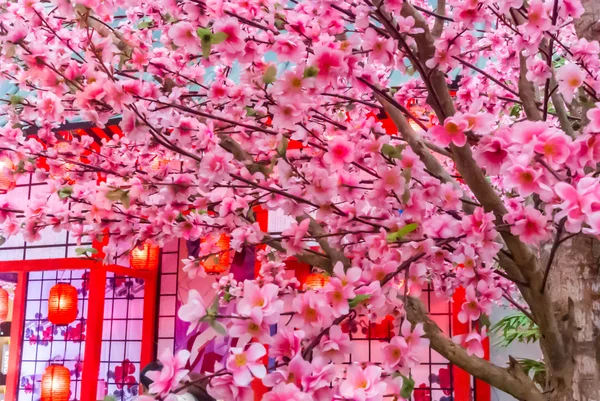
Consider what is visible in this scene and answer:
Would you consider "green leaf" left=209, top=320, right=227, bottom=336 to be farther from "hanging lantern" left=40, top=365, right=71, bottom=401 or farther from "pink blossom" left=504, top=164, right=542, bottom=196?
"hanging lantern" left=40, top=365, right=71, bottom=401

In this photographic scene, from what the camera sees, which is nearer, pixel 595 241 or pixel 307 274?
pixel 595 241

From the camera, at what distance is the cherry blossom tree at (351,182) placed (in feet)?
3.83

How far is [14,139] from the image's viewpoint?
2479 millimetres

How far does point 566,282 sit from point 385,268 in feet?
2.16

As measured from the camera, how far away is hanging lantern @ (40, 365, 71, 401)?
6.31 metres

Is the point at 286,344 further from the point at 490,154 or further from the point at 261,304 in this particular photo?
the point at 490,154

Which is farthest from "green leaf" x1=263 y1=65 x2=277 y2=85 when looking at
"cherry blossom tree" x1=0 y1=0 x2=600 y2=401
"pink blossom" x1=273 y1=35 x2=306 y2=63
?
"pink blossom" x1=273 y1=35 x2=306 y2=63

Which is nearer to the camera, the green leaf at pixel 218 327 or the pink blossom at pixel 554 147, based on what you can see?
the green leaf at pixel 218 327

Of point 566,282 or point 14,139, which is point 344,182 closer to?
point 566,282

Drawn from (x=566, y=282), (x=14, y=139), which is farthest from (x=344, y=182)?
(x=14, y=139)

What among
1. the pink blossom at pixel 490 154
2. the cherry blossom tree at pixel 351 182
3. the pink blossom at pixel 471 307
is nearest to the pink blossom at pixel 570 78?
the cherry blossom tree at pixel 351 182

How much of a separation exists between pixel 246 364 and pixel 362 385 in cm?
23

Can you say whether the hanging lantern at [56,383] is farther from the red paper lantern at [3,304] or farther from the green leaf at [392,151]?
the green leaf at [392,151]

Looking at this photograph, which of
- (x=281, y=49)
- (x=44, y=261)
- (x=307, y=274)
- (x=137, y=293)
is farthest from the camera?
(x=137, y=293)
